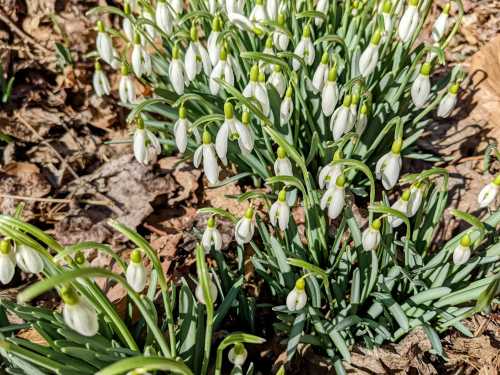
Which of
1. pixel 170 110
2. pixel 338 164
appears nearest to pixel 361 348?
pixel 338 164

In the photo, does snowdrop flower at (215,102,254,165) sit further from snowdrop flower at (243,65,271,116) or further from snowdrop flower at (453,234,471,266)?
snowdrop flower at (453,234,471,266)

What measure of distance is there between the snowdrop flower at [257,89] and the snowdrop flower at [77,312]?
0.99 meters

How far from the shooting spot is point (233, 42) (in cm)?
235

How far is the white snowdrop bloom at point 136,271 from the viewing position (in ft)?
4.41

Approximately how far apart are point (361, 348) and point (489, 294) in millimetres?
577

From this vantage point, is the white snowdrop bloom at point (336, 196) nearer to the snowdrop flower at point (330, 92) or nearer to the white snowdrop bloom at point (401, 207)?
the white snowdrop bloom at point (401, 207)

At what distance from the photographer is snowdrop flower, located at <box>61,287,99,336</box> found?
1108mm

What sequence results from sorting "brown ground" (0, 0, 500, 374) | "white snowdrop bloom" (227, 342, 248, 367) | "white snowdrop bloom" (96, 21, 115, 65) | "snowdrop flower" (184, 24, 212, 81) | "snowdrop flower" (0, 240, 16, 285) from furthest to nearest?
1. "brown ground" (0, 0, 500, 374)
2. "white snowdrop bloom" (96, 21, 115, 65)
3. "snowdrop flower" (184, 24, 212, 81)
4. "white snowdrop bloom" (227, 342, 248, 367)
5. "snowdrop flower" (0, 240, 16, 285)

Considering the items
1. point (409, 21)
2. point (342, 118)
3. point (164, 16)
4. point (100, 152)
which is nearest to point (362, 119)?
point (342, 118)

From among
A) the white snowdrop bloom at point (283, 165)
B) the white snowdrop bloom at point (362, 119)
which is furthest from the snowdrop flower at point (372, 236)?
the white snowdrop bloom at point (362, 119)

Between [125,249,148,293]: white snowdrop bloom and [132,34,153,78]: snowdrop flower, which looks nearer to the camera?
[125,249,148,293]: white snowdrop bloom

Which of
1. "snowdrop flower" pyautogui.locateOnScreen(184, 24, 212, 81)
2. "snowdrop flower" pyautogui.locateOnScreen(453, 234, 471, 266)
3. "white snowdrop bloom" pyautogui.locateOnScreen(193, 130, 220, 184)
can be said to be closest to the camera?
"snowdrop flower" pyautogui.locateOnScreen(453, 234, 471, 266)

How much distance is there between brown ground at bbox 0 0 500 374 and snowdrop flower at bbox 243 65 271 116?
0.80 m

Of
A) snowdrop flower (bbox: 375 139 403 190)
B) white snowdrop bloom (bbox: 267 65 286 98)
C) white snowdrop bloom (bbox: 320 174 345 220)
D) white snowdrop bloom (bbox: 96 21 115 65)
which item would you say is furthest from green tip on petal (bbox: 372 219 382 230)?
white snowdrop bloom (bbox: 96 21 115 65)
